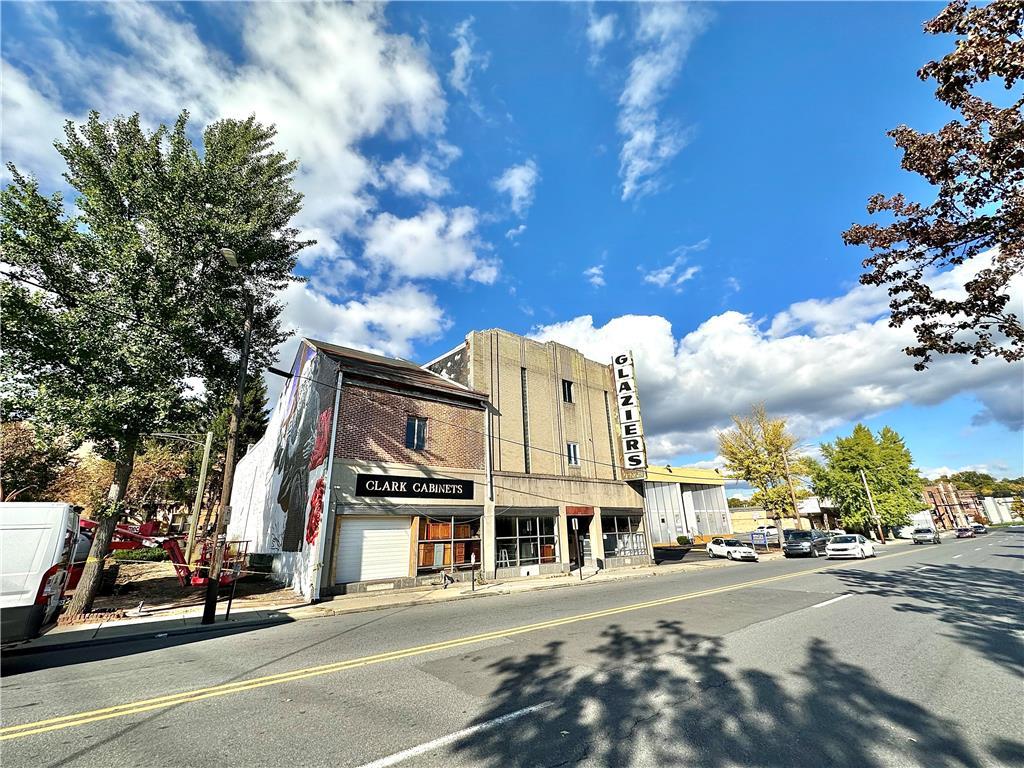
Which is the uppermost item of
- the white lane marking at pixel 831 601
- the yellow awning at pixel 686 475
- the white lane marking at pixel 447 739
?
the yellow awning at pixel 686 475

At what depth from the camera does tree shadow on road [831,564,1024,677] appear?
7616mm

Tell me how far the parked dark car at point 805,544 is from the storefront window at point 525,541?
20.0 meters

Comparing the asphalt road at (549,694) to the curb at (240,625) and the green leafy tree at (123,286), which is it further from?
the green leafy tree at (123,286)

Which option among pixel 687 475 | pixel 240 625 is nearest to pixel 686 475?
pixel 687 475

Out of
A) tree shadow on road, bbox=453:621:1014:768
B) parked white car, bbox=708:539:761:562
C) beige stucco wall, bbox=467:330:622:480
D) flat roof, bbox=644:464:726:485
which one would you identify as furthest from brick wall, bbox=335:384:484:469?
flat roof, bbox=644:464:726:485

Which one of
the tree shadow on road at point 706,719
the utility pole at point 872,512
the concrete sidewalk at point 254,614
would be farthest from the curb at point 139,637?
the utility pole at point 872,512

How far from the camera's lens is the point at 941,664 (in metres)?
6.51

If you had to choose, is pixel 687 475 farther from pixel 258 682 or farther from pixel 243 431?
pixel 258 682

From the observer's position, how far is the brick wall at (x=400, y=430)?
16.9 meters

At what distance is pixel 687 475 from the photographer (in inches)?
1825

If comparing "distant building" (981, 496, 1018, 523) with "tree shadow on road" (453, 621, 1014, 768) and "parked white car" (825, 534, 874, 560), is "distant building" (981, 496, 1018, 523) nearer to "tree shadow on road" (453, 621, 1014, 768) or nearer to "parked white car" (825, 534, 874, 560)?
"parked white car" (825, 534, 874, 560)

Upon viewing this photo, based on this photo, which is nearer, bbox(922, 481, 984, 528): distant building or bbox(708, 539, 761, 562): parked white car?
bbox(708, 539, 761, 562): parked white car

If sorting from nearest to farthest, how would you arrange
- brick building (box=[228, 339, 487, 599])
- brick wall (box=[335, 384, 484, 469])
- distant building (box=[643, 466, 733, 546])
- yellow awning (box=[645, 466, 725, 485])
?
brick building (box=[228, 339, 487, 599]) → brick wall (box=[335, 384, 484, 469]) → yellow awning (box=[645, 466, 725, 485]) → distant building (box=[643, 466, 733, 546])

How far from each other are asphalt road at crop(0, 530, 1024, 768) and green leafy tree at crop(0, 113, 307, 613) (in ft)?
19.9
